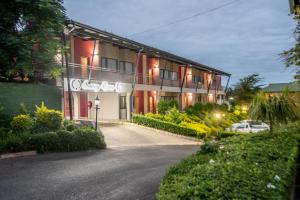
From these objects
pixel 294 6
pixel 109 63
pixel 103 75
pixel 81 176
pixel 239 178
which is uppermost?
pixel 109 63

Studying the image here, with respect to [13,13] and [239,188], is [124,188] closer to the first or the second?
[239,188]

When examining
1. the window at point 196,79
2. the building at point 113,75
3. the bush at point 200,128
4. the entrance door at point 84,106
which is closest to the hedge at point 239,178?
the building at point 113,75

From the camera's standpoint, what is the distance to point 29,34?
50.0 feet

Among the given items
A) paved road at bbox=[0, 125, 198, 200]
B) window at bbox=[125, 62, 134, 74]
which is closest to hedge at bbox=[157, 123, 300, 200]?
paved road at bbox=[0, 125, 198, 200]

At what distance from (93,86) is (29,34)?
6325mm

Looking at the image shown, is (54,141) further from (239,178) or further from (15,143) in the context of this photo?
(239,178)

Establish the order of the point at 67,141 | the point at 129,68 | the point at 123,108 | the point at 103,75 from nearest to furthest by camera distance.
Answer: the point at 67,141 → the point at 103,75 → the point at 123,108 → the point at 129,68

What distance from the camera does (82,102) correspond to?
84.5 feet

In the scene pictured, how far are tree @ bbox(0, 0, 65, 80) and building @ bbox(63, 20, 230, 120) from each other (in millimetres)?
2607

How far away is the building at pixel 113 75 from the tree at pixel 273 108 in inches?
507

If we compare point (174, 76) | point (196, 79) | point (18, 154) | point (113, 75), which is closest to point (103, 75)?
point (113, 75)

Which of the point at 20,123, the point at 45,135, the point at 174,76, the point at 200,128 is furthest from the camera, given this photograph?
the point at 174,76

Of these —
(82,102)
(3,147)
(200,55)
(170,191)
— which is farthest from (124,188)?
(200,55)

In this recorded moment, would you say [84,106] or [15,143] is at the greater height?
[84,106]
